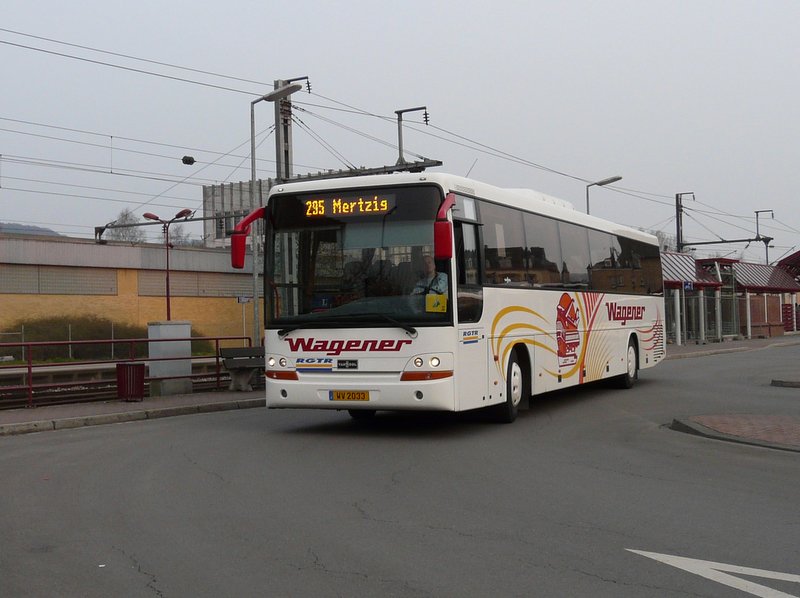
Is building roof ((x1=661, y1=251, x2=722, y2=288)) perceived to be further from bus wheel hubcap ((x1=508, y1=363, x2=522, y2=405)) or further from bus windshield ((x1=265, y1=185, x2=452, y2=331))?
bus windshield ((x1=265, y1=185, x2=452, y2=331))

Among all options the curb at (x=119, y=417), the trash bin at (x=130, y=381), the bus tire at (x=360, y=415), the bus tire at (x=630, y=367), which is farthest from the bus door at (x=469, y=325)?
the bus tire at (x=630, y=367)

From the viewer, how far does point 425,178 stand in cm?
1248

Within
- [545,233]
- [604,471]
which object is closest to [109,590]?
[604,471]

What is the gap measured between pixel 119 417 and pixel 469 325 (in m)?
6.61

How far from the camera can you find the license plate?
1245 centimetres

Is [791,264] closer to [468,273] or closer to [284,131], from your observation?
[284,131]

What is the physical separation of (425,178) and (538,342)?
4091 mm

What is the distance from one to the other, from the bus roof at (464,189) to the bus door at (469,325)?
1.88 feet

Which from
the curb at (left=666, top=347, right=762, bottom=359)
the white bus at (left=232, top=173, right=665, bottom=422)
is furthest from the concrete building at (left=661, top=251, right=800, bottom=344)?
the white bus at (left=232, top=173, right=665, bottom=422)

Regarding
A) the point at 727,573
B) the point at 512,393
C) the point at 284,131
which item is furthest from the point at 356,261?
the point at 284,131

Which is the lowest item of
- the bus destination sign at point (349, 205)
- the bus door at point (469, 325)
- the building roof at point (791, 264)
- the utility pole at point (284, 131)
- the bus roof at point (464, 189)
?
the bus door at point (469, 325)

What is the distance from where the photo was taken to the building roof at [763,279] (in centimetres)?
6150

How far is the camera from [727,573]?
19.6ft

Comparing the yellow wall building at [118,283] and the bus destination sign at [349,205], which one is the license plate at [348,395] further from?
the yellow wall building at [118,283]
